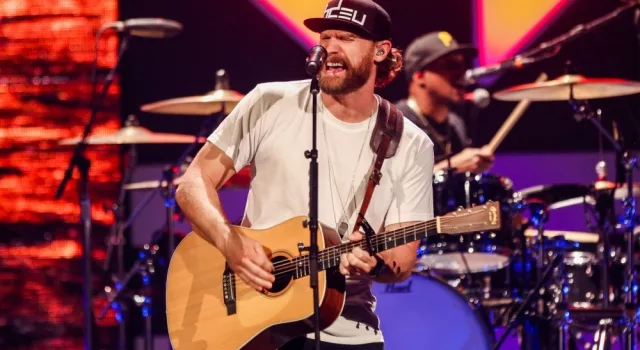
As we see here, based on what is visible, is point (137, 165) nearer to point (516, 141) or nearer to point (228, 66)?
point (228, 66)

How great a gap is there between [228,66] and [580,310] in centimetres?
367

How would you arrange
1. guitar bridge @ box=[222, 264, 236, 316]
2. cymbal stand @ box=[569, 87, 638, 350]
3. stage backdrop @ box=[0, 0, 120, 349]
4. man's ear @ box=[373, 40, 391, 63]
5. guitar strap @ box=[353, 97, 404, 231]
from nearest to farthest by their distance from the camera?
guitar strap @ box=[353, 97, 404, 231] → guitar bridge @ box=[222, 264, 236, 316] → man's ear @ box=[373, 40, 391, 63] → cymbal stand @ box=[569, 87, 638, 350] → stage backdrop @ box=[0, 0, 120, 349]

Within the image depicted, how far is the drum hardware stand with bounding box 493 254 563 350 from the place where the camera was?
612 cm

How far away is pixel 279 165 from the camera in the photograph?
14.0 feet

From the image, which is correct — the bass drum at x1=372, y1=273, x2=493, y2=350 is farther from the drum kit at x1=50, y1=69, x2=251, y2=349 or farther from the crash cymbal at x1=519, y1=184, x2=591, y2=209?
the drum kit at x1=50, y1=69, x2=251, y2=349

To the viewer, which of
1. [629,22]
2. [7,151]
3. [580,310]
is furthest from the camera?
[7,151]

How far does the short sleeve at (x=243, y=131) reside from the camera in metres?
4.29

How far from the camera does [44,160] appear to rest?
864 centimetres

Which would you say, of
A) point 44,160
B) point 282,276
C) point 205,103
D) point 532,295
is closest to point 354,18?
point 282,276

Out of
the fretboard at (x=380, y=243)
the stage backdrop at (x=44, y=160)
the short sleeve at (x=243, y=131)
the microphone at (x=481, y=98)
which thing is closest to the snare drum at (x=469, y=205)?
the microphone at (x=481, y=98)

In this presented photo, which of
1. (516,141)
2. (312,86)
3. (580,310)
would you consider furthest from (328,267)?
(516,141)

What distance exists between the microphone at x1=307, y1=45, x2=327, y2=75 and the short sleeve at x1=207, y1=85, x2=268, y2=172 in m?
0.45

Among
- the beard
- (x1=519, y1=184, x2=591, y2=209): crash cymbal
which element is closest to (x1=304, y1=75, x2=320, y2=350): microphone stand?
the beard

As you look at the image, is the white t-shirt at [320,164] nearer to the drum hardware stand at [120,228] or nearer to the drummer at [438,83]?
the drummer at [438,83]
